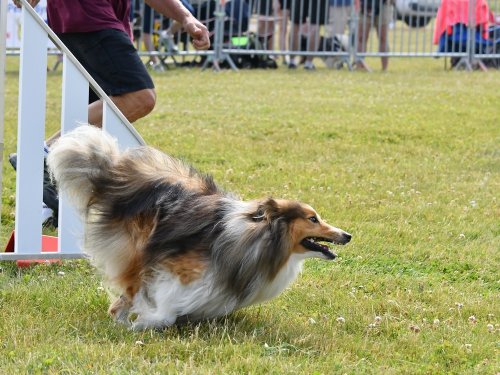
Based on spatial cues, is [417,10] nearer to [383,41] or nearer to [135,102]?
[383,41]

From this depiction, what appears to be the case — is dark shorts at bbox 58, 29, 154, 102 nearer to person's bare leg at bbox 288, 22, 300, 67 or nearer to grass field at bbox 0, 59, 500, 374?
grass field at bbox 0, 59, 500, 374

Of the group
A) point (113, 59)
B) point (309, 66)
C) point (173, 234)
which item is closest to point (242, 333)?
point (173, 234)

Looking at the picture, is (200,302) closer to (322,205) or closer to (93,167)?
(93,167)

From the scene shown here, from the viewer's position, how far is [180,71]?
1728 centimetres

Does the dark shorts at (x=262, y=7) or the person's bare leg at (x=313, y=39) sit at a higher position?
the dark shorts at (x=262, y=7)

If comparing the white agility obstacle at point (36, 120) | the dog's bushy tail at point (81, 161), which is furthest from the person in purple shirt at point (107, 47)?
the dog's bushy tail at point (81, 161)

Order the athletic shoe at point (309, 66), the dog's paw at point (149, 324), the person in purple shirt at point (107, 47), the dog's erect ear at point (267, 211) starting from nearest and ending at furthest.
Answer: the dog's erect ear at point (267, 211)
the dog's paw at point (149, 324)
the person in purple shirt at point (107, 47)
the athletic shoe at point (309, 66)

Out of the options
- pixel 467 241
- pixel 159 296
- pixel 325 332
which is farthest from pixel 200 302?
pixel 467 241

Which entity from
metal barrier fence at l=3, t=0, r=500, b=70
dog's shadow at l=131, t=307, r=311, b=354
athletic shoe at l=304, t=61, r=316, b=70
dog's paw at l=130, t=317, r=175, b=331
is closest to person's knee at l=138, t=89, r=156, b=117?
dog's shadow at l=131, t=307, r=311, b=354

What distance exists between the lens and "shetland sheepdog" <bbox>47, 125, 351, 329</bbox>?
176 inches

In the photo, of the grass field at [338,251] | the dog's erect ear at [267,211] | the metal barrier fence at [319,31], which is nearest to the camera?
the grass field at [338,251]

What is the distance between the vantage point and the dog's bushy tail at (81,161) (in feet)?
15.8

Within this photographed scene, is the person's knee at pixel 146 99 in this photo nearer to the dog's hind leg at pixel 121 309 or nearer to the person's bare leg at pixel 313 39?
the dog's hind leg at pixel 121 309

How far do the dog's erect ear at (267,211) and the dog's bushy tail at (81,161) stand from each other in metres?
0.84
